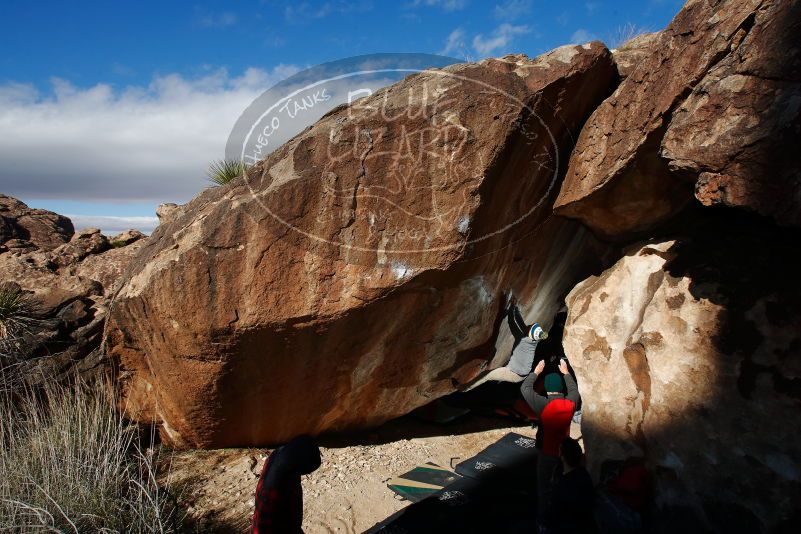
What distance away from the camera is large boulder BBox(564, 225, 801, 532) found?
2.79 m

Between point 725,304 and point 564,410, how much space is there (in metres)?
1.13

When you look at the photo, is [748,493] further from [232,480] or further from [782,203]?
[232,480]

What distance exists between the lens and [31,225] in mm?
6805

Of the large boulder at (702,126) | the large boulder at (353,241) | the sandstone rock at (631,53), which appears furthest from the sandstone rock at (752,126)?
the sandstone rock at (631,53)

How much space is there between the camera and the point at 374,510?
12.3ft

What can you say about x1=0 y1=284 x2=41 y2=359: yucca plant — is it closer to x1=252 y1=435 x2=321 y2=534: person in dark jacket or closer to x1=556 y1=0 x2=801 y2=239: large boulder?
x1=252 y1=435 x2=321 y2=534: person in dark jacket

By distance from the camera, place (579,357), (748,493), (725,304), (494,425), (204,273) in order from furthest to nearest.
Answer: (494,425) → (579,357) → (204,273) → (725,304) → (748,493)

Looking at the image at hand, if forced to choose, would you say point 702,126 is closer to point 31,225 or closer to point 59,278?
point 59,278

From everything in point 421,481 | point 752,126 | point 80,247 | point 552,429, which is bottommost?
point 421,481

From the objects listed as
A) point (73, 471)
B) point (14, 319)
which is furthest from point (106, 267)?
point (73, 471)

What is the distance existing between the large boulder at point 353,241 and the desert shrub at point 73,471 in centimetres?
53

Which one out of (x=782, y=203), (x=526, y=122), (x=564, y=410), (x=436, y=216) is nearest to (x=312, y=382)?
(x=436, y=216)

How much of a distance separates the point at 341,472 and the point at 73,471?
181cm

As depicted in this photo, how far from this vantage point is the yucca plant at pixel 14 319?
172 inches
